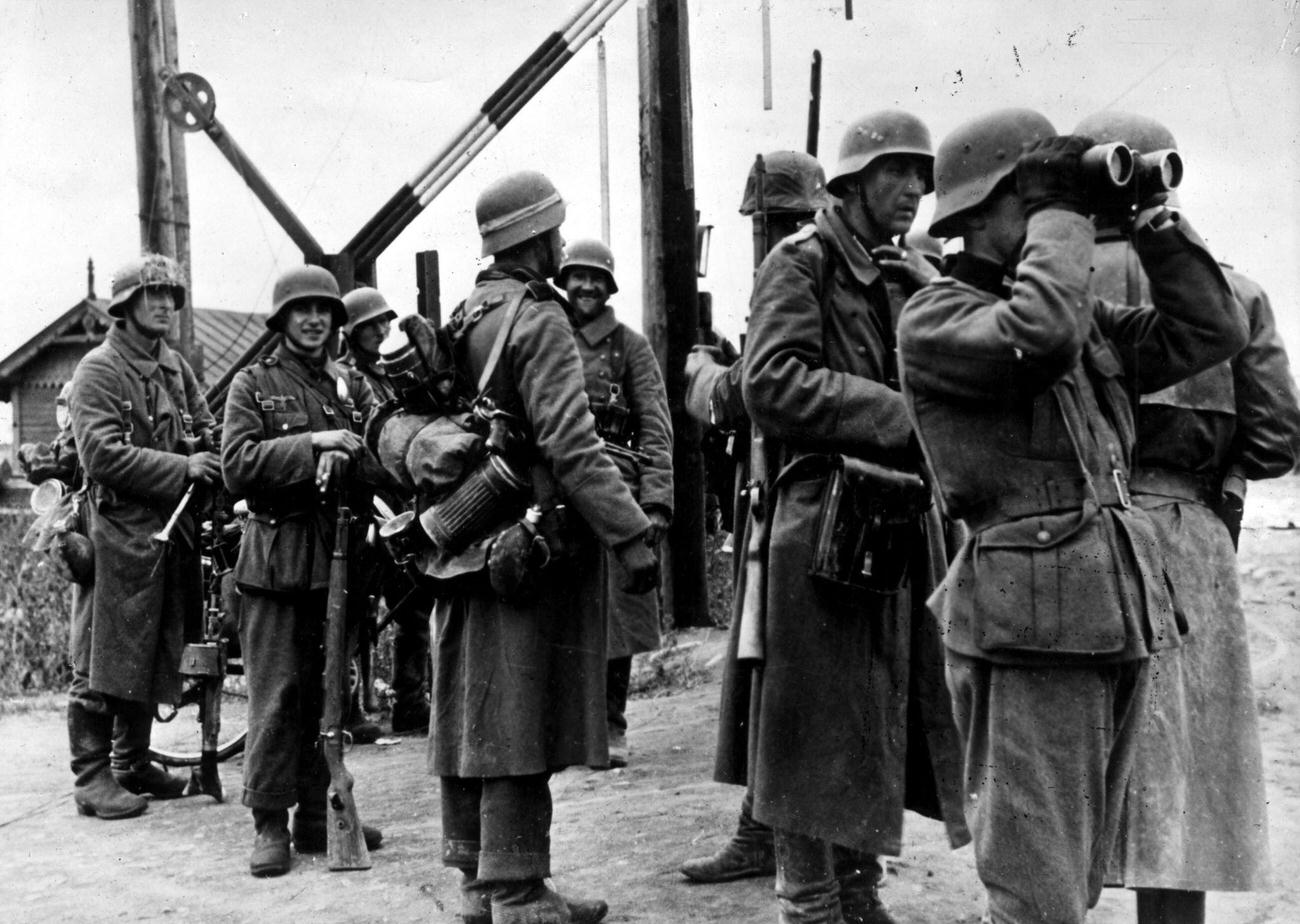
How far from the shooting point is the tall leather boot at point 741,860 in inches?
178

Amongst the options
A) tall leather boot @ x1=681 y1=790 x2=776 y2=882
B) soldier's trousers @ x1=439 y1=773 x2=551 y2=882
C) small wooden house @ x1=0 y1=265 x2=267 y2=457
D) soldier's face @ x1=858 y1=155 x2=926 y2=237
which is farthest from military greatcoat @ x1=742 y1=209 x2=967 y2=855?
small wooden house @ x1=0 y1=265 x2=267 y2=457

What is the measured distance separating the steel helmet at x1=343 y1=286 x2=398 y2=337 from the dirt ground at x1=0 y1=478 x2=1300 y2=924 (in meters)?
2.33

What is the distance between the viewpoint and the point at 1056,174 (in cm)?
269

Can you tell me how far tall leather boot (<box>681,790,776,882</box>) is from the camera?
4531 mm

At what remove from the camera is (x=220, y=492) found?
6.32 m

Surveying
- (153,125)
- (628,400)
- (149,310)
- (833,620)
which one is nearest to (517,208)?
(833,620)

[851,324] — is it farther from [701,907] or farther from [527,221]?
[701,907]

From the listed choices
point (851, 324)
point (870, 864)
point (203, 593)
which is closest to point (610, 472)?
point (851, 324)

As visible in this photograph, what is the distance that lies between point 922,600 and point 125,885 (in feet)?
10.5

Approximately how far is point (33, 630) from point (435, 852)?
6303 millimetres

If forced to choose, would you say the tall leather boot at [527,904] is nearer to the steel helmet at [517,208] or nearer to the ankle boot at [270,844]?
the ankle boot at [270,844]

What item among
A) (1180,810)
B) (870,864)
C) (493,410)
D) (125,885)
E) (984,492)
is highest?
(493,410)

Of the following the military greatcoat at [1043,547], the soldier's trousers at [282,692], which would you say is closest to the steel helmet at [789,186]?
the military greatcoat at [1043,547]

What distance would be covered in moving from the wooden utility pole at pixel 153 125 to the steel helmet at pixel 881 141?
20.1 feet
